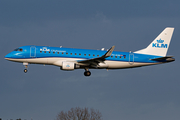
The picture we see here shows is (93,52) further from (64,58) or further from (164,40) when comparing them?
(164,40)

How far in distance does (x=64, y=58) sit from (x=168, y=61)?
58.7 feet

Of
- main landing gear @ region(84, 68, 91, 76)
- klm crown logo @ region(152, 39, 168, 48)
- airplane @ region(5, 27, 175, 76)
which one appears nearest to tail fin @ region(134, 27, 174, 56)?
klm crown logo @ region(152, 39, 168, 48)

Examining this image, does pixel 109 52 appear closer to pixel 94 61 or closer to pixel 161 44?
pixel 94 61

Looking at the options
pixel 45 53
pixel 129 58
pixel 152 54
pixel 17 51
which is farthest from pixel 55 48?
pixel 152 54

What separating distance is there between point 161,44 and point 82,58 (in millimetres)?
16043

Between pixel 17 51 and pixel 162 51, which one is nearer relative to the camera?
pixel 17 51

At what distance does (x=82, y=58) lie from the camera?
6141 cm

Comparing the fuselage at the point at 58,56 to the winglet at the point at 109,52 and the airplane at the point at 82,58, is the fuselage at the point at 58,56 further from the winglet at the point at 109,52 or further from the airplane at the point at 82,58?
the winglet at the point at 109,52

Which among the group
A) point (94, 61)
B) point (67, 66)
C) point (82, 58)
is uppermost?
point (82, 58)

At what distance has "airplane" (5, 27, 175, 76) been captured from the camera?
60.0 meters

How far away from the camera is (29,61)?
2375 inches

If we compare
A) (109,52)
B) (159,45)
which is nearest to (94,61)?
(109,52)

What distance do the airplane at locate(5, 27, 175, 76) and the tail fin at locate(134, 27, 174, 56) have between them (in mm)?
621

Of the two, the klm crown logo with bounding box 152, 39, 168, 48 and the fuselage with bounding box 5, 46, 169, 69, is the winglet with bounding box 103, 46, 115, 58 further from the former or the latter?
the klm crown logo with bounding box 152, 39, 168, 48
